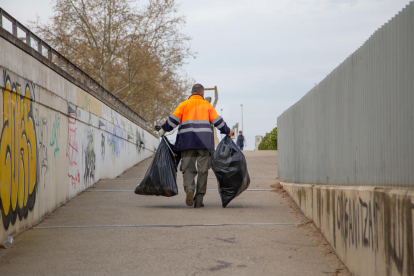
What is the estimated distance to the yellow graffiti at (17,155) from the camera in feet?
17.2

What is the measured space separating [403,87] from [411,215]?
2.60 feet

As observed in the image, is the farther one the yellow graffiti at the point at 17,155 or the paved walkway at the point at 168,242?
the yellow graffiti at the point at 17,155

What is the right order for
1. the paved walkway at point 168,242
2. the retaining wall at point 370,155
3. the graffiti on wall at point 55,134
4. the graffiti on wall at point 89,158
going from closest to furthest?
the retaining wall at point 370,155 < the paved walkway at point 168,242 < the graffiti on wall at point 55,134 < the graffiti on wall at point 89,158

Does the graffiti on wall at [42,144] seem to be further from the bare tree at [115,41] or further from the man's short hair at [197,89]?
the bare tree at [115,41]

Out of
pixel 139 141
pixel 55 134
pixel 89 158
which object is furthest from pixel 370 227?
pixel 139 141

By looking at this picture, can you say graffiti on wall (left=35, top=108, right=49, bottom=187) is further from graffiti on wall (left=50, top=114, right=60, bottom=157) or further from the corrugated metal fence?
the corrugated metal fence

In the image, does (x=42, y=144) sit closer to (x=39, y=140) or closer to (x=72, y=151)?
(x=39, y=140)

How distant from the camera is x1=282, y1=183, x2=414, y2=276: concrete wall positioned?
3.15 m

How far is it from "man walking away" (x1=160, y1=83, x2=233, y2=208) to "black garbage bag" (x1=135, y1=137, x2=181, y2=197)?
17 centimetres

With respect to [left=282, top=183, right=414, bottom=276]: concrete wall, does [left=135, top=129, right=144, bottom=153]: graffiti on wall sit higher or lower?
higher

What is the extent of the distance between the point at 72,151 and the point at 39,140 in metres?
2.00

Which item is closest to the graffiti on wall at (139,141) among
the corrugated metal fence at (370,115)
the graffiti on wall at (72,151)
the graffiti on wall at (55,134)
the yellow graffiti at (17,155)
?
the graffiti on wall at (72,151)

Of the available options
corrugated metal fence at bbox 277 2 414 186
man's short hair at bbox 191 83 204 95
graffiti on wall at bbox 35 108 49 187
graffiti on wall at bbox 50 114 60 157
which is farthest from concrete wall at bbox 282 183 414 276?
graffiti on wall at bbox 50 114 60 157

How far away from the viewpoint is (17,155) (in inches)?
223
